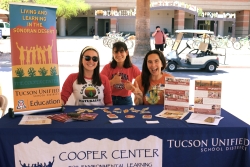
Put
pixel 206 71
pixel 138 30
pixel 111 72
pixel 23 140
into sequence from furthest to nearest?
pixel 138 30 → pixel 206 71 → pixel 111 72 → pixel 23 140

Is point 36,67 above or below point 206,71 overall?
above

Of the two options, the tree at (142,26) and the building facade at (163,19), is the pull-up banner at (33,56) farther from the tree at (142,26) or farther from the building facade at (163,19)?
the building facade at (163,19)

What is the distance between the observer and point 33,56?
3.07 meters

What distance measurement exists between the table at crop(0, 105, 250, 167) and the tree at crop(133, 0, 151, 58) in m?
12.1

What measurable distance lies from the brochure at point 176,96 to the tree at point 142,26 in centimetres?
1156

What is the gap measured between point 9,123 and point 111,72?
1.85m

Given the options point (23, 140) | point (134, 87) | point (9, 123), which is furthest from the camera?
point (134, 87)

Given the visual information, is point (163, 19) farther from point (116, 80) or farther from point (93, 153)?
point (93, 153)

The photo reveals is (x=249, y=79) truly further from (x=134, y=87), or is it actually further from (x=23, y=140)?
(x=23, y=140)

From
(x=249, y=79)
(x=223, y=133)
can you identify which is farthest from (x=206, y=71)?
(x=223, y=133)

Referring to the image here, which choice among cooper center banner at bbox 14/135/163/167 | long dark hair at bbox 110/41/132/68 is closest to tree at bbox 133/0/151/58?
long dark hair at bbox 110/41/132/68

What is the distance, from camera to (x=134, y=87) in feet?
12.2

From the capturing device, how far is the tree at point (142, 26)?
47.1 feet

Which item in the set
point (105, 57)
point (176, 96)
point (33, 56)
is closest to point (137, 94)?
point (176, 96)
